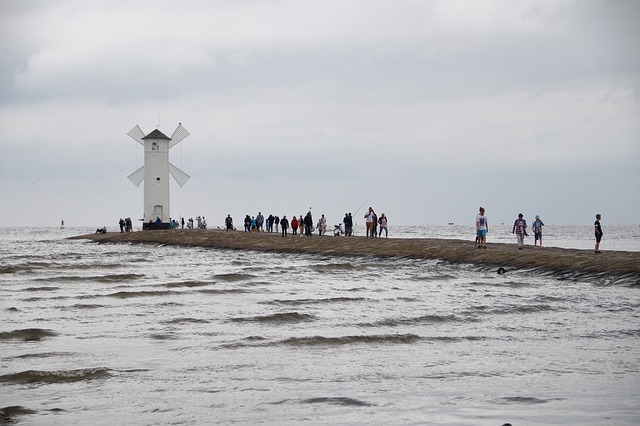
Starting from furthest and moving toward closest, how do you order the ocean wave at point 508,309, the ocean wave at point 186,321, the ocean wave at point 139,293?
the ocean wave at point 139,293 < the ocean wave at point 508,309 < the ocean wave at point 186,321

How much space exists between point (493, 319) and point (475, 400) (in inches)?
306

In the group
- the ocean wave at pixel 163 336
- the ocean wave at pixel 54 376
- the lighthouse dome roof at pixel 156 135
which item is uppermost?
the lighthouse dome roof at pixel 156 135

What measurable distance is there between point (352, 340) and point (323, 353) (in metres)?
1.32

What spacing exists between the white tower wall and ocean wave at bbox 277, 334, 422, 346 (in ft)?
177

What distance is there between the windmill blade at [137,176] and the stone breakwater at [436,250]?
7327 mm

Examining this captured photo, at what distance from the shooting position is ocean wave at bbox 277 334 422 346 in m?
13.6

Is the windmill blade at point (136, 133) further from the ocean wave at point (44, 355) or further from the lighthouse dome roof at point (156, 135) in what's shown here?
the ocean wave at point (44, 355)

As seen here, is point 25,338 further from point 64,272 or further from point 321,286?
point 64,272

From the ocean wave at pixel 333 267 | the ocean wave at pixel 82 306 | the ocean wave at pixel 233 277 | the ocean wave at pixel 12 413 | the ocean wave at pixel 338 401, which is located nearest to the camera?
the ocean wave at pixel 12 413

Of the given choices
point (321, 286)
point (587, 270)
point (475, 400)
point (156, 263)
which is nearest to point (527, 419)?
point (475, 400)

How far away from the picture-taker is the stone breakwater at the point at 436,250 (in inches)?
1003

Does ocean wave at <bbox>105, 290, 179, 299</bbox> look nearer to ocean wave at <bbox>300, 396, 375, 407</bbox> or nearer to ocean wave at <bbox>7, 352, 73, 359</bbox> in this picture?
ocean wave at <bbox>7, 352, 73, 359</bbox>

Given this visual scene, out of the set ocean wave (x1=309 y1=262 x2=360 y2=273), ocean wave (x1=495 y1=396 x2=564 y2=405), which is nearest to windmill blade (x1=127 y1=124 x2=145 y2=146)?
ocean wave (x1=309 y1=262 x2=360 y2=273)

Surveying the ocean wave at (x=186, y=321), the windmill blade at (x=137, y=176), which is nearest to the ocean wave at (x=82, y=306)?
the ocean wave at (x=186, y=321)
